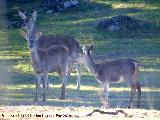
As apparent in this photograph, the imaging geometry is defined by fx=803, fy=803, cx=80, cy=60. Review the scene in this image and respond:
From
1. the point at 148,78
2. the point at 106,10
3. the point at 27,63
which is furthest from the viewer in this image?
the point at 106,10

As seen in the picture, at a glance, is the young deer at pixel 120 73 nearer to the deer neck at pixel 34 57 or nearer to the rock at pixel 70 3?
the deer neck at pixel 34 57

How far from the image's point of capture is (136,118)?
51.2 feet

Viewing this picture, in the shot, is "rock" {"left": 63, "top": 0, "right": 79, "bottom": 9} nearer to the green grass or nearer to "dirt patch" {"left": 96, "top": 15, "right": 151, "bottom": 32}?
the green grass

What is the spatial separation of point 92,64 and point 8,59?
10.8 m

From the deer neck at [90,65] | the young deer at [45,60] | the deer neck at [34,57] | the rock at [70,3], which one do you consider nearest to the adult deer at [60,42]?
the young deer at [45,60]

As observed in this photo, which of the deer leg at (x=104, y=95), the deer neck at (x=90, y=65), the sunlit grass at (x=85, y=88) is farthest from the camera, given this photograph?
the sunlit grass at (x=85, y=88)

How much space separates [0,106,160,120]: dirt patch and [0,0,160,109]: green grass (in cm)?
282

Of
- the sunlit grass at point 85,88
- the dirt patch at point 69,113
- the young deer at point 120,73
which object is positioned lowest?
the sunlit grass at point 85,88

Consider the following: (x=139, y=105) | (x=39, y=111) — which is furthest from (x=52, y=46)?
(x=39, y=111)

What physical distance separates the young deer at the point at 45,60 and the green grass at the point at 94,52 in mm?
608

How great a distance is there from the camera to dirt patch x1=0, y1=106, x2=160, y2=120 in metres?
15.4

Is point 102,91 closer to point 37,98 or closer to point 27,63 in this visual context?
point 37,98

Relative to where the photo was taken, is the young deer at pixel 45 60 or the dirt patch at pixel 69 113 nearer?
the dirt patch at pixel 69 113

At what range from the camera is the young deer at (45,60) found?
2047 centimetres
